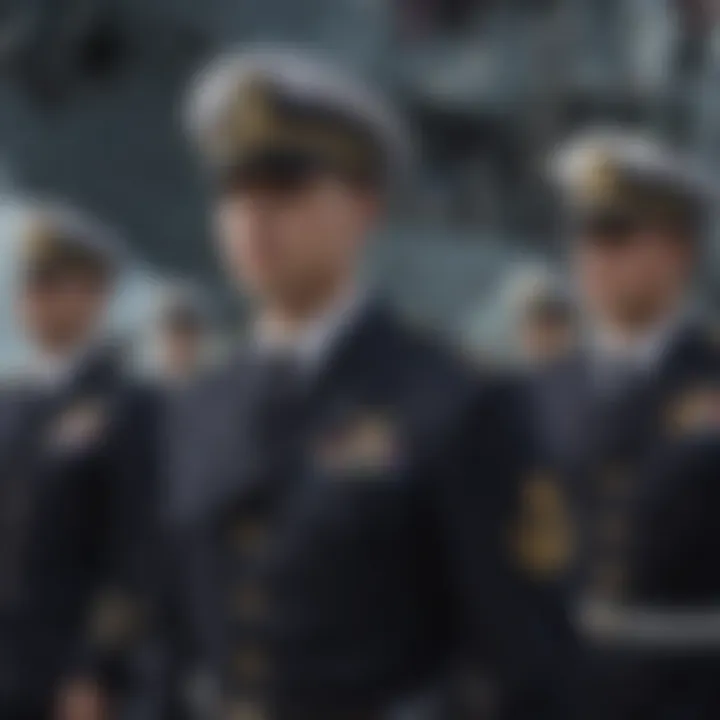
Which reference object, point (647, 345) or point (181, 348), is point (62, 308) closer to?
point (647, 345)

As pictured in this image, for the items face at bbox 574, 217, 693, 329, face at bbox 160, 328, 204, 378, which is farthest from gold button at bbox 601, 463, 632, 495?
face at bbox 160, 328, 204, 378

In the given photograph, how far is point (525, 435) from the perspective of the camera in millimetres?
1373


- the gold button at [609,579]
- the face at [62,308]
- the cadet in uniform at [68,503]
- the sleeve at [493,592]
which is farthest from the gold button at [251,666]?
the face at [62,308]

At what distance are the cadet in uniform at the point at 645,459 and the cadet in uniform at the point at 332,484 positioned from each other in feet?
0.89

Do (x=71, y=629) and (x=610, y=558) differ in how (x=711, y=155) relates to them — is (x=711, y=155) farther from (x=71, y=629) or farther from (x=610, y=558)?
(x=71, y=629)

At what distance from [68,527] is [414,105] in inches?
36.6

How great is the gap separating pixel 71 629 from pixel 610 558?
43 cm

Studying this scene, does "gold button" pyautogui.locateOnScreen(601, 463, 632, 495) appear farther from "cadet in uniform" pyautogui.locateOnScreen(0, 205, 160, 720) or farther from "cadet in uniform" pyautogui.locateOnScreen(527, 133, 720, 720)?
"cadet in uniform" pyautogui.locateOnScreen(0, 205, 160, 720)

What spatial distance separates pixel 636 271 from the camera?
5.52 ft

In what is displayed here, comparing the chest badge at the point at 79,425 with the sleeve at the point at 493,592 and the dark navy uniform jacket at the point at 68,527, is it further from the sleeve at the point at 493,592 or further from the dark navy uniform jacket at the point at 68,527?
the sleeve at the point at 493,592

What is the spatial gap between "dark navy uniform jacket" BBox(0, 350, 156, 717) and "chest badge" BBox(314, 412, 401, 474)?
34 cm

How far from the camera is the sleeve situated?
1.32 metres

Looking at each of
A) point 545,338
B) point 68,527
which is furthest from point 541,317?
point 68,527

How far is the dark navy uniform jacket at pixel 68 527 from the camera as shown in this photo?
175 centimetres
